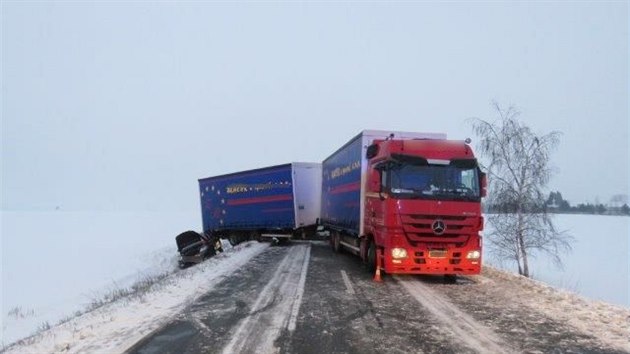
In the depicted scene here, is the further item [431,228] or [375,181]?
[375,181]

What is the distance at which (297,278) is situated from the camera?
543 inches

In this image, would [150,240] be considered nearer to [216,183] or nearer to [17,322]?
[216,183]

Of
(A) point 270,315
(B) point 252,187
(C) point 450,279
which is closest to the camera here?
(A) point 270,315

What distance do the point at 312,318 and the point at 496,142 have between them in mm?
22659

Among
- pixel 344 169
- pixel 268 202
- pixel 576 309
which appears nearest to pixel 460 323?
pixel 576 309

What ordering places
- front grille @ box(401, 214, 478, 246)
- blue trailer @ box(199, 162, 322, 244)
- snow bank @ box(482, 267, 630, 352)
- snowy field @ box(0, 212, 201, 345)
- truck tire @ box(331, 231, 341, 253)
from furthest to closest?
blue trailer @ box(199, 162, 322, 244) < truck tire @ box(331, 231, 341, 253) < snowy field @ box(0, 212, 201, 345) < front grille @ box(401, 214, 478, 246) < snow bank @ box(482, 267, 630, 352)

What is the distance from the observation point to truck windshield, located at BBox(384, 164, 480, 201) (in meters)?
12.6

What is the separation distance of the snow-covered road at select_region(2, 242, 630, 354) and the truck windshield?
2020 millimetres

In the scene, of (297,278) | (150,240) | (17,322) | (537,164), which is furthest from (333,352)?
(150,240)

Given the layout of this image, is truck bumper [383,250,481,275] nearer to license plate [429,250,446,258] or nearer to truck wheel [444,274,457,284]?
license plate [429,250,446,258]

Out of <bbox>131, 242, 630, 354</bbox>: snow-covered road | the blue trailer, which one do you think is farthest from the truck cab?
the blue trailer

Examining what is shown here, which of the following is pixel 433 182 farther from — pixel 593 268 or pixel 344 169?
pixel 593 268

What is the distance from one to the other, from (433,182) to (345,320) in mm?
5021

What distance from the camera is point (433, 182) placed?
1272 cm
